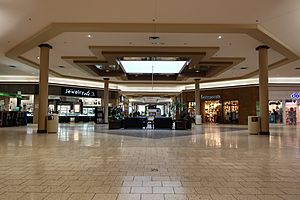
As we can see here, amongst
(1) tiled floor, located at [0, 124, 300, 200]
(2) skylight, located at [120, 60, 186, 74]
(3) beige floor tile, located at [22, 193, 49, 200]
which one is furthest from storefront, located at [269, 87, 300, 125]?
(3) beige floor tile, located at [22, 193, 49, 200]

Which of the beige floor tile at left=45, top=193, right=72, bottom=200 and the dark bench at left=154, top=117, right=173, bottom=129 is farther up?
the dark bench at left=154, top=117, right=173, bottom=129

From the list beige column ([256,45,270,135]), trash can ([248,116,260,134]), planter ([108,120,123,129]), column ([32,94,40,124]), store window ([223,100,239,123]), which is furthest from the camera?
store window ([223,100,239,123])

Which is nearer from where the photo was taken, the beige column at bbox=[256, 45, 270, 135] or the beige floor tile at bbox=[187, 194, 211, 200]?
the beige floor tile at bbox=[187, 194, 211, 200]

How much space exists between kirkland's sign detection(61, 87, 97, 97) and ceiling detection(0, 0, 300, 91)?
8.12m

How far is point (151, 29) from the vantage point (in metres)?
8.97

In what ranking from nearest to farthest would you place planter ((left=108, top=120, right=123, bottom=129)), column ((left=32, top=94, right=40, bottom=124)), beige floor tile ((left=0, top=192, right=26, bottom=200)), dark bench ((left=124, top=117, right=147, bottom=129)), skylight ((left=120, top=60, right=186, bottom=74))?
1. beige floor tile ((left=0, top=192, right=26, bottom=200))
2. skylight ((left=120, top=60, right=186, bottom=74))
3. planter ((left=108, top=120, right=123, bottom=129))
4. dark bench ((left=124, top=117, right=147, bottom=129))
5. column ((left=32, top=94, right=40, bottom=124))

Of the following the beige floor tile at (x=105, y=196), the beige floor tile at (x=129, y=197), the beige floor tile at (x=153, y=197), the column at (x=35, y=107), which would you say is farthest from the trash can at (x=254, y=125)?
the column at (x=35, y=107)

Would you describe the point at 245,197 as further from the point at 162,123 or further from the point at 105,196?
the point at 162,123

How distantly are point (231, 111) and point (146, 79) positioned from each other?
894 cm

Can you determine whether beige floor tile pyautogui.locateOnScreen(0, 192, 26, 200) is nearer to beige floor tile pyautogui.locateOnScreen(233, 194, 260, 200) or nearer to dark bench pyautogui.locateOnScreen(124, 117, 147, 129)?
beige floor tile pyautogui.locateOnScreen(233, 194, 260, 200)

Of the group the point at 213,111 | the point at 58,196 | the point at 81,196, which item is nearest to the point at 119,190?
the point at 81,196

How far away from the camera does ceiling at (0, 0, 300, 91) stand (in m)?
7.30

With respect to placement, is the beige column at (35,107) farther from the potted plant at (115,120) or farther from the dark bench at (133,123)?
the dark bench at (133,123)

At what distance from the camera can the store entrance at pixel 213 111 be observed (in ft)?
80.0
